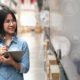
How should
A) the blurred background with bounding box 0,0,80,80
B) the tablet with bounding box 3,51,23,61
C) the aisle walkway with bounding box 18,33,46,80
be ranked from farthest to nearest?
the aisle walkway with bounding box 18,33,46,80 < the blurred background with bounding box 0,0,80,80 < the tablet with bounding box 3,51,23,61

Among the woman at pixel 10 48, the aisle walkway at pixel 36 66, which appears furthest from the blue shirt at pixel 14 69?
the aisle walkway at pixel 36 66

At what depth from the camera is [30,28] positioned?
537 inches

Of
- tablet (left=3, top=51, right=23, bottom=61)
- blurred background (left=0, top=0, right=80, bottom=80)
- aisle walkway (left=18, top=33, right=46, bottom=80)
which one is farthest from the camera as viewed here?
aisle walkway (left=18, top=33, right=46, bottom=80)

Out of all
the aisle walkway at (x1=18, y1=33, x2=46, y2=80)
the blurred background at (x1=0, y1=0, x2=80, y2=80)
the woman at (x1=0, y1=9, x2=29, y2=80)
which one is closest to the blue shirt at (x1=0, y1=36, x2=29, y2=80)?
the woman at (x1=0, y1=9, x2=29, y2=80)

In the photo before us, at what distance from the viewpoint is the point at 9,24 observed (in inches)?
94.3

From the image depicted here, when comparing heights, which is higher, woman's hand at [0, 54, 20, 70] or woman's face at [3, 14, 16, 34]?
woman's face at [3, 14, 16, 34]

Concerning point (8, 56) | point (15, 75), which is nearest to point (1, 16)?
point (8, 56)

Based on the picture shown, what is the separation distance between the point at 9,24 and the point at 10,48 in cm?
20

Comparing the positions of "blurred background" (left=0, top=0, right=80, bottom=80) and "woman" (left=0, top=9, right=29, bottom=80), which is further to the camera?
"blurred background" (left=0, top=0, right=80, bottom=80)

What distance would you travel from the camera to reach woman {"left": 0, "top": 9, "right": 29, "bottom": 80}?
234cm

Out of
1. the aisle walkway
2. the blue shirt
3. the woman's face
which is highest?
the woman's face

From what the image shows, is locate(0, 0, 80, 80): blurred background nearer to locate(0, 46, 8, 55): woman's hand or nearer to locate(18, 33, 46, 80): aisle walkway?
locate(18, 33, 46, 80): aisle walkway

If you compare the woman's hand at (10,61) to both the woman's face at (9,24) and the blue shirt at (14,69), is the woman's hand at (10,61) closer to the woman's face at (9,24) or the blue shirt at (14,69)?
the blue shirt at (14,69)

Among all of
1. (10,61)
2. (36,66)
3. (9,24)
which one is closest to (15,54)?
(10,61)
